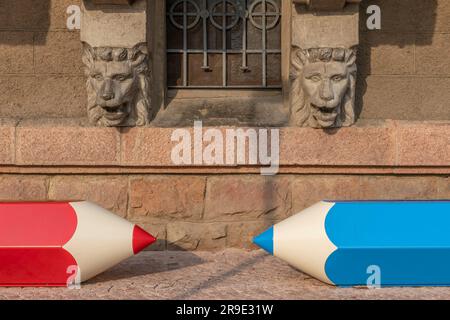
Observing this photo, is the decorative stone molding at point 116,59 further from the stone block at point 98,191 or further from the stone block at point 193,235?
the stone block at point 193,235

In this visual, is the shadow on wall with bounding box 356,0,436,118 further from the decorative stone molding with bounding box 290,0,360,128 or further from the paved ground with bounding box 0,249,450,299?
the paved ground with bounding box 0,249,450,299

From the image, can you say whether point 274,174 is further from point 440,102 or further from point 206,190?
point 440,102

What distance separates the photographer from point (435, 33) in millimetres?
5664

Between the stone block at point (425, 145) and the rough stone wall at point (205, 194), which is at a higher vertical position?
the stone block at point (425, 145)

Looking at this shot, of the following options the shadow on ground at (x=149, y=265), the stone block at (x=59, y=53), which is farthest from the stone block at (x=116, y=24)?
the shadow on ground at (x=149, y=265)

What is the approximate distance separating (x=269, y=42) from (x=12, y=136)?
7.44 ft

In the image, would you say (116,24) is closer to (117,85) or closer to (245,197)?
(117,85)

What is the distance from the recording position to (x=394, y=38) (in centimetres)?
567

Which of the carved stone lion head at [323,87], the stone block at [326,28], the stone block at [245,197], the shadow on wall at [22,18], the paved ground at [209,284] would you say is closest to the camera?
the paved ground at [209,284]

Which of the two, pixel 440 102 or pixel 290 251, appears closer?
pixel 290 251

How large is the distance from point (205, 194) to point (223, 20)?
150cm

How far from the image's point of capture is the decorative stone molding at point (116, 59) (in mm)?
5340

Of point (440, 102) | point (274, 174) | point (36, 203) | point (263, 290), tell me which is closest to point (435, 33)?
point (440, 102)

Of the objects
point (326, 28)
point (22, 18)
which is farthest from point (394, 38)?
point (22, 18)
